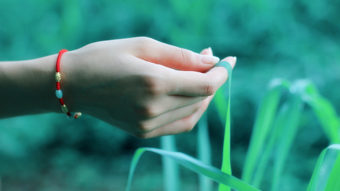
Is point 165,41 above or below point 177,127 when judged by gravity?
above

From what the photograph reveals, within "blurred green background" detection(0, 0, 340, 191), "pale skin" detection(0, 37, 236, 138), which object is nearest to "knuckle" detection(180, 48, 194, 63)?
"pale skin" detection(0, 37, 236, 138)

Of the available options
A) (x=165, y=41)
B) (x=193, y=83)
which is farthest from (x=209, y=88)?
(x=165, y=41)

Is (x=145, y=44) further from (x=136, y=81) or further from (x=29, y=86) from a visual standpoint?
(x=29, y=86)

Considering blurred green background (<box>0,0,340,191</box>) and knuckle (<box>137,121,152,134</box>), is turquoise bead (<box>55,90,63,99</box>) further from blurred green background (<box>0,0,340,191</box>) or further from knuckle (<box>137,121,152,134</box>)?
blurred green background (<box>0,0,340,191</box>)

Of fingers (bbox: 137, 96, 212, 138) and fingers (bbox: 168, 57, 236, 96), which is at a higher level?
fingers (bbox: 168, 57, 236, 96)

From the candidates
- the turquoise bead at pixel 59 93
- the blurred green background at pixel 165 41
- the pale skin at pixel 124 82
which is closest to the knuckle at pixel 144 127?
the pale skin at pixel 124 82

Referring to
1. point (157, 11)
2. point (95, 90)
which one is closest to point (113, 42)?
point (95, 90)

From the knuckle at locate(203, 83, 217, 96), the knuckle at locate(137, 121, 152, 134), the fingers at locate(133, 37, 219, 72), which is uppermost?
the fingers at locate(133, 37, 219, 72)
